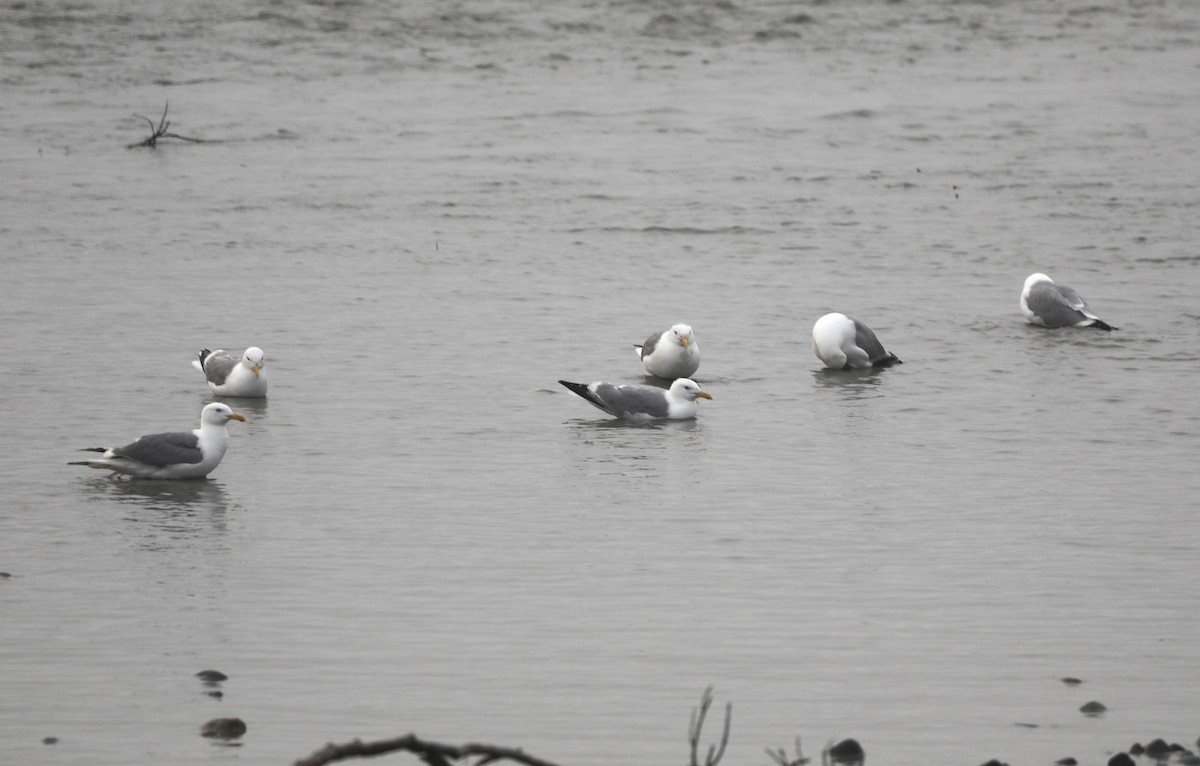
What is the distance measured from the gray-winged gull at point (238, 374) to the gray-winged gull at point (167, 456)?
6.60 ft

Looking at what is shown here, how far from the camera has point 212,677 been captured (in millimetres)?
6488

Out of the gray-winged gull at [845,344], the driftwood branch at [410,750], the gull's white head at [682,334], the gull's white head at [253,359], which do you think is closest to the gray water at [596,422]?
the gray-winged gull at [845,344]

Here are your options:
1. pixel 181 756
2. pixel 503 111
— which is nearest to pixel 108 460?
pixel 181 756

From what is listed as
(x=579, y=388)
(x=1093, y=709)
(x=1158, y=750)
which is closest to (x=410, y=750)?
(x=1158, y=750)

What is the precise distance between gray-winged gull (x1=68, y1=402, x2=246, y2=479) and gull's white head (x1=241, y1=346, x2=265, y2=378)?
2089 mm

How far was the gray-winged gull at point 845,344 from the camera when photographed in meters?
13.1

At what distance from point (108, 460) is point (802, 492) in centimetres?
374

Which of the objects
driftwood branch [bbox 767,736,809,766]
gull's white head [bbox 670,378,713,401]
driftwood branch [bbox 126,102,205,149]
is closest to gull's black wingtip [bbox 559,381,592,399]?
gull's white head [bbox 670,378,713,401]

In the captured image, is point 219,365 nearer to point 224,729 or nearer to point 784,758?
point 224,729

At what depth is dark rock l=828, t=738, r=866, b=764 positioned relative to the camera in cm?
580

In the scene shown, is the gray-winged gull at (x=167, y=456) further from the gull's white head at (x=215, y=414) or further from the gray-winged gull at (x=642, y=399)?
the gray-winged gull at (x=642, y=399)

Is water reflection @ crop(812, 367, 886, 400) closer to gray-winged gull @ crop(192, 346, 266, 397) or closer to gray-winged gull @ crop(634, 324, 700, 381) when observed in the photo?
gray-winged gull @ crop(634, 324, 700, 381)

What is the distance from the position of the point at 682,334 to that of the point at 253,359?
2.99 meters

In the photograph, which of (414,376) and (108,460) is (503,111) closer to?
(414,376)
